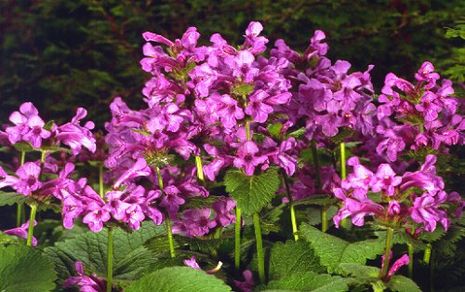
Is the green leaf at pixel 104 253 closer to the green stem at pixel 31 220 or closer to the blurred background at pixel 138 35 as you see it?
the green stem at pixel 31 220

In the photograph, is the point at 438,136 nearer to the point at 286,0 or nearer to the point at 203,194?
the point at 203,194

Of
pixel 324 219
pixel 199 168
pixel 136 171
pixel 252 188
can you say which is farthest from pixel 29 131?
pixel 324 219

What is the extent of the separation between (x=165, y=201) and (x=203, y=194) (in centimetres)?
11

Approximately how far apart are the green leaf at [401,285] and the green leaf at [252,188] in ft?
1.01

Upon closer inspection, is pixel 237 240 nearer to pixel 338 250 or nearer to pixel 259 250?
pixel 259 250

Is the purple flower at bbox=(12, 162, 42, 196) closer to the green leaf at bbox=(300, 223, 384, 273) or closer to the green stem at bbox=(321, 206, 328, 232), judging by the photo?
Result: the green leaf at bbox=(300, 223, 384, 273)

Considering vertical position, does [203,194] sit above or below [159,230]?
above

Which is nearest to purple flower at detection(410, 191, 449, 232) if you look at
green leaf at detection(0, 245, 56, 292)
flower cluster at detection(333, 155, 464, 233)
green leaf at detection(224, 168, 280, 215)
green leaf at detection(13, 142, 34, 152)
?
flower cluster at detection(333, 155, 464, 233)

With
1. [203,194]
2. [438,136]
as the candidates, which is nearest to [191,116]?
[203,194]

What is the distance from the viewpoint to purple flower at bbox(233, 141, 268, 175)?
188 centimetres

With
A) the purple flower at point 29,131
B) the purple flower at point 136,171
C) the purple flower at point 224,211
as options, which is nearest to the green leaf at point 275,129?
the purple flower at point 224,211

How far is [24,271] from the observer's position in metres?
1.83

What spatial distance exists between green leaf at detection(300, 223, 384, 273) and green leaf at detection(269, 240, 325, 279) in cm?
8

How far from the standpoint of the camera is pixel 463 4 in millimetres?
3816
